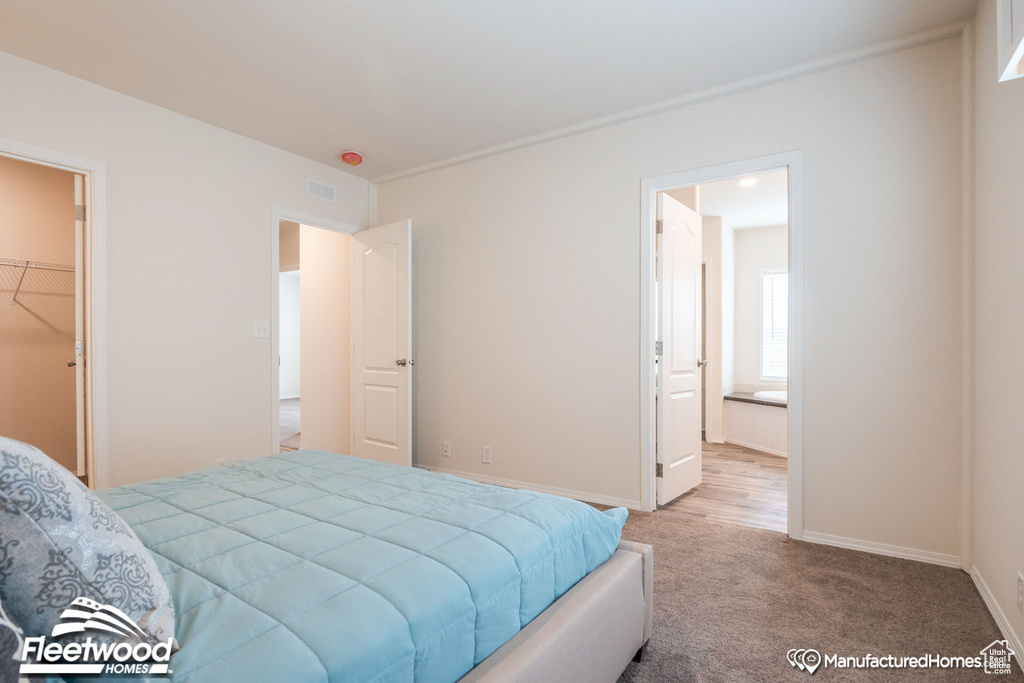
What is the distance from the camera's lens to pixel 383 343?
438 centimetres

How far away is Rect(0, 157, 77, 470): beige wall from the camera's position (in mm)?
3943

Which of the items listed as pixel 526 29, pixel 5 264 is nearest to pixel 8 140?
pixel 5 264

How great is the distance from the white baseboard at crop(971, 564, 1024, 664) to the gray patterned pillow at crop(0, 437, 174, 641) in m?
2.53

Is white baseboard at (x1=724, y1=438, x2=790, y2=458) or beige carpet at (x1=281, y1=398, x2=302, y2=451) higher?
white baseboard at (x1=724, y1=438, x2=790, y2=458)

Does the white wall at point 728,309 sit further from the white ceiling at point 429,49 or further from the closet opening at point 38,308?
the closet opening at point 38,308

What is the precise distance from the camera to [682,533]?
9.87 ft

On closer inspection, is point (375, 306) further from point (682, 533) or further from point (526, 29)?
point (682, 533)

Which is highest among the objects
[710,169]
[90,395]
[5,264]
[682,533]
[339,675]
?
[710,169]

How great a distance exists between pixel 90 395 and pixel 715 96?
13.4 feet

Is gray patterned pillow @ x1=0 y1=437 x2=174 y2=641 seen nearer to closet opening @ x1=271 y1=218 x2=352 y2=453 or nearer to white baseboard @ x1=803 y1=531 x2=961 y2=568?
white baseboard @ x1=803 y1=531 x2=961 y2=568

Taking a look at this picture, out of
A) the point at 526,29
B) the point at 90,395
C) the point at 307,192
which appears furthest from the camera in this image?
the point at 307,192

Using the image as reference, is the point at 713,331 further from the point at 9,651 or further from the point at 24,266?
the point at 24,266

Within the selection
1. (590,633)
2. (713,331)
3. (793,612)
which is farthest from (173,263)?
(713,331)

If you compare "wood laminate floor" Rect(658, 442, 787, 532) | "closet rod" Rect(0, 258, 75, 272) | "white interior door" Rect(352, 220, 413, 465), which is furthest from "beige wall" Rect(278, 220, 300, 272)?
"wood laminate floor" Rect(658, 442, 787, 532)
